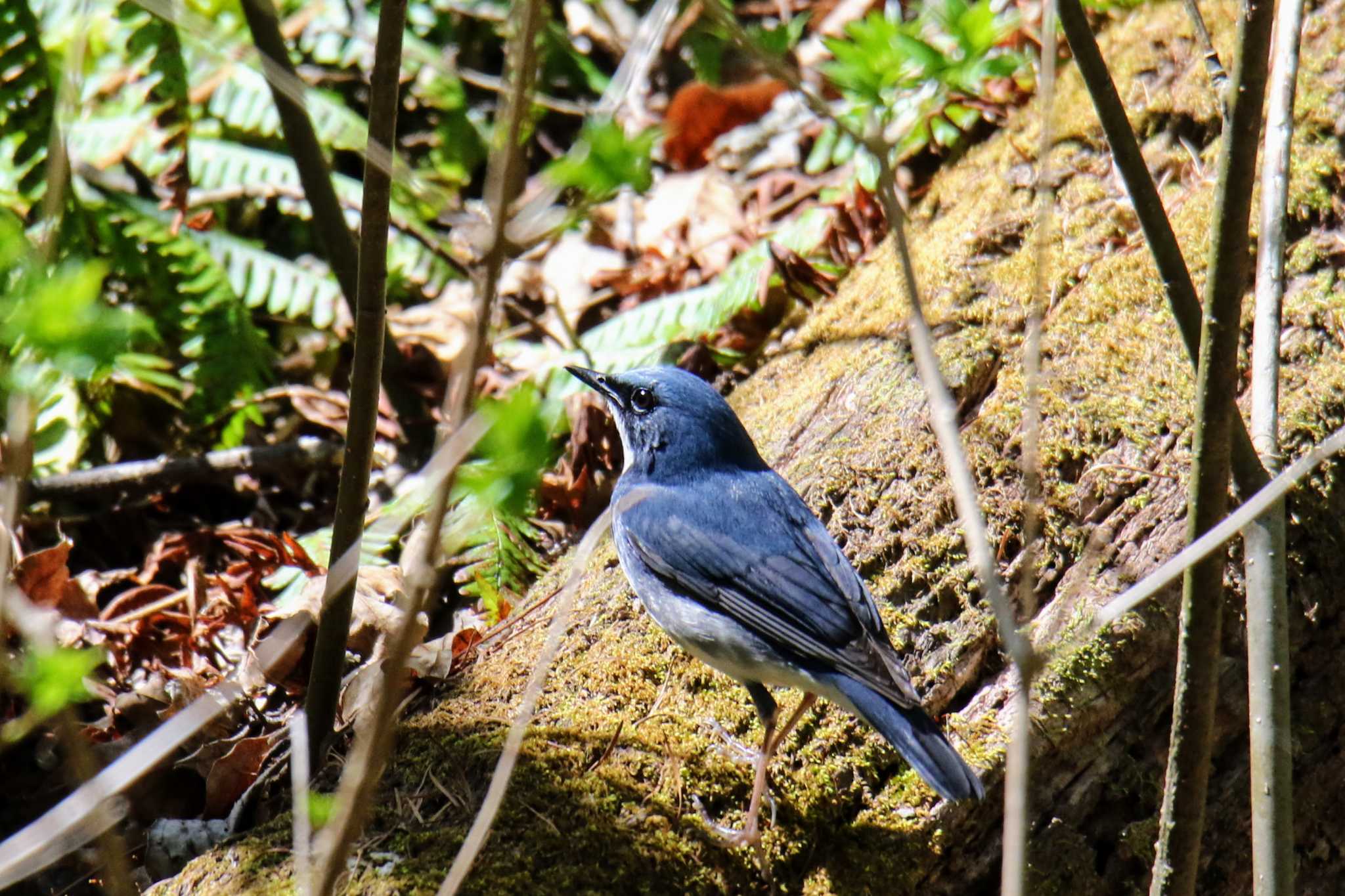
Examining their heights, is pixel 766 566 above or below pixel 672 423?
below

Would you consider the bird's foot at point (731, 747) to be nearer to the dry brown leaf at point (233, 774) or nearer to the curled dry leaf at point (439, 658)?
the curled dry leaf at point (439, 658)

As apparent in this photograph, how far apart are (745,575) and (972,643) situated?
741 millimetres

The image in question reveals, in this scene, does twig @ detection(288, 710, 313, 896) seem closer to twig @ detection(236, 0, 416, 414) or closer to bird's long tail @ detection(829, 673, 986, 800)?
bird's long tail @ detection(829, 673, 986, 800)

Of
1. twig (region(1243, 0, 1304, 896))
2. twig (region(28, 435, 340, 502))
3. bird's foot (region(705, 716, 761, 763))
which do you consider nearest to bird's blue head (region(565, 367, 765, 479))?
bird's foot (region(705, 716, 761, 763))

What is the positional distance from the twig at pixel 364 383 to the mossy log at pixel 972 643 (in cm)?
31

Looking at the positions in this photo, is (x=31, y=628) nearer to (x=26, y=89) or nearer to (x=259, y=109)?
(x=26, y=89)

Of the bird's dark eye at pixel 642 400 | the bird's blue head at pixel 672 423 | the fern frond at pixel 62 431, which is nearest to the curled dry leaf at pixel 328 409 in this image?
the fern frond at pixel 62 431

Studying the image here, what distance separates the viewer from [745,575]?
384 centimetres

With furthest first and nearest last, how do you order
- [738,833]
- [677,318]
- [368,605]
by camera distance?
[677,318]
[368,605]
[738,833]

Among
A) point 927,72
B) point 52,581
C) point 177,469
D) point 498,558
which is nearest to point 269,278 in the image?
point 177,469

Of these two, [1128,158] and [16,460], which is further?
[1128,158]

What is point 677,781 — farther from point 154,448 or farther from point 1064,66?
point 1064,66

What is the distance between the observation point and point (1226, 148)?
2.49m

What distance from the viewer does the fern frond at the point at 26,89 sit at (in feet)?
15.8
